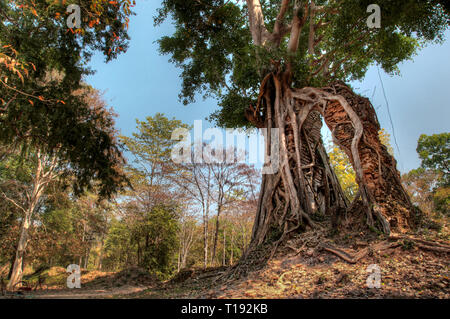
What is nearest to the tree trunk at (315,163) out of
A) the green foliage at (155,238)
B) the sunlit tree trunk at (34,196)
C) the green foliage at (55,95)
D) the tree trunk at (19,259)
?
the green foliage at (55,95)

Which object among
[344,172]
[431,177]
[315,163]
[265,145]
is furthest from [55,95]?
[431,177]

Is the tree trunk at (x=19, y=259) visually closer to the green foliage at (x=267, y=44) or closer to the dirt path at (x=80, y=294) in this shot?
the dirt path at (x=80, y=294)

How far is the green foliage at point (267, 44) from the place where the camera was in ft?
16.8

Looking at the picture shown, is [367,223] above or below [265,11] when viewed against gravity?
below

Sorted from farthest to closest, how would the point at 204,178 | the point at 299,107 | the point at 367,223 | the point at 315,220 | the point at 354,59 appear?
the point at 204,178 < the point at 354,59 < the point at 299,107 < the point at 315,220 < the point at 367,223

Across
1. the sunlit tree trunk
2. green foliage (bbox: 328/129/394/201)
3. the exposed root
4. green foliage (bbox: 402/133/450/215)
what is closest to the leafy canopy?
green foliage (bbox: 402/133/450/215)

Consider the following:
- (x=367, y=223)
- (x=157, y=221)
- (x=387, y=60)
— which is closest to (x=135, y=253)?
(x=157, y=221)

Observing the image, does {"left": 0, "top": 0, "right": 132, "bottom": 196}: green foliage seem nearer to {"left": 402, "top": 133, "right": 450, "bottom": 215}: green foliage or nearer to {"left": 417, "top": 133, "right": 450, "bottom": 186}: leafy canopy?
{"left": 402, "top": 133, "right": 450, "bottom": 215}: green foliage

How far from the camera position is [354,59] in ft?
27.5

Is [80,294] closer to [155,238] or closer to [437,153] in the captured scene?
[155,238]

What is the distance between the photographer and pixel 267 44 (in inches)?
230

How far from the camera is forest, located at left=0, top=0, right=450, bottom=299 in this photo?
2779 millimetres
